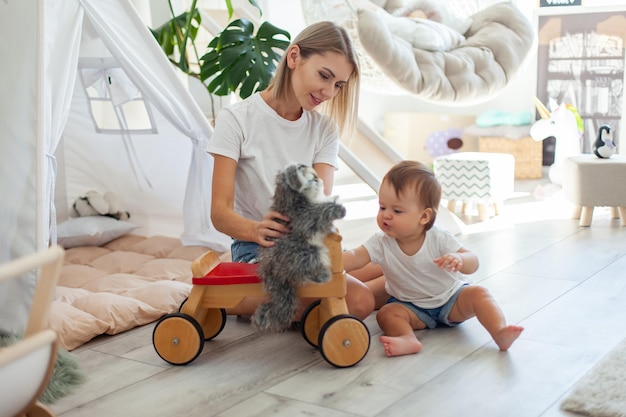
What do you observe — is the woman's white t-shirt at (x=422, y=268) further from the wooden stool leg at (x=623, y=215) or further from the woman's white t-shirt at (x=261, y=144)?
the wooden stool leg at (x=623, y=215)

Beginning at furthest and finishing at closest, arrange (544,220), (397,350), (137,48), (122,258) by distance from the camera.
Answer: (544,220)
(122,258)
(137,48)
(397,350)

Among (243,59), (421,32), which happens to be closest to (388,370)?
(243,59)

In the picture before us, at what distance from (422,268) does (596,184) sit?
1.53 metres

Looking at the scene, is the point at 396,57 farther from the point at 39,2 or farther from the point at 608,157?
the point at 39,2

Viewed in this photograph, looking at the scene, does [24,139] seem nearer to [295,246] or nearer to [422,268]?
[295,246]

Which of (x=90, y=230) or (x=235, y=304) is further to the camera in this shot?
(x=90, y=230)

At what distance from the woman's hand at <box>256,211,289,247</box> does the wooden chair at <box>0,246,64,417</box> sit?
2.01 ft

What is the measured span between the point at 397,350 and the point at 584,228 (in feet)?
5.45

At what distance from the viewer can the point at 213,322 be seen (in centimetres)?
173

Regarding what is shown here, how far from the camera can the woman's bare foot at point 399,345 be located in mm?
1586

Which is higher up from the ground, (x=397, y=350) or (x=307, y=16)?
(x=307, y=16)

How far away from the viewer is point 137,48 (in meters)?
2.22

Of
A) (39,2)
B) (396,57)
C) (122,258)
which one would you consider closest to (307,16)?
(396,57)

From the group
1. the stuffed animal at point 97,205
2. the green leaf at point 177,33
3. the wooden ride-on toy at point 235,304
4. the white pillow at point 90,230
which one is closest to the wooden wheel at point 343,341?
the wooden ride-on toy at point 235,304
